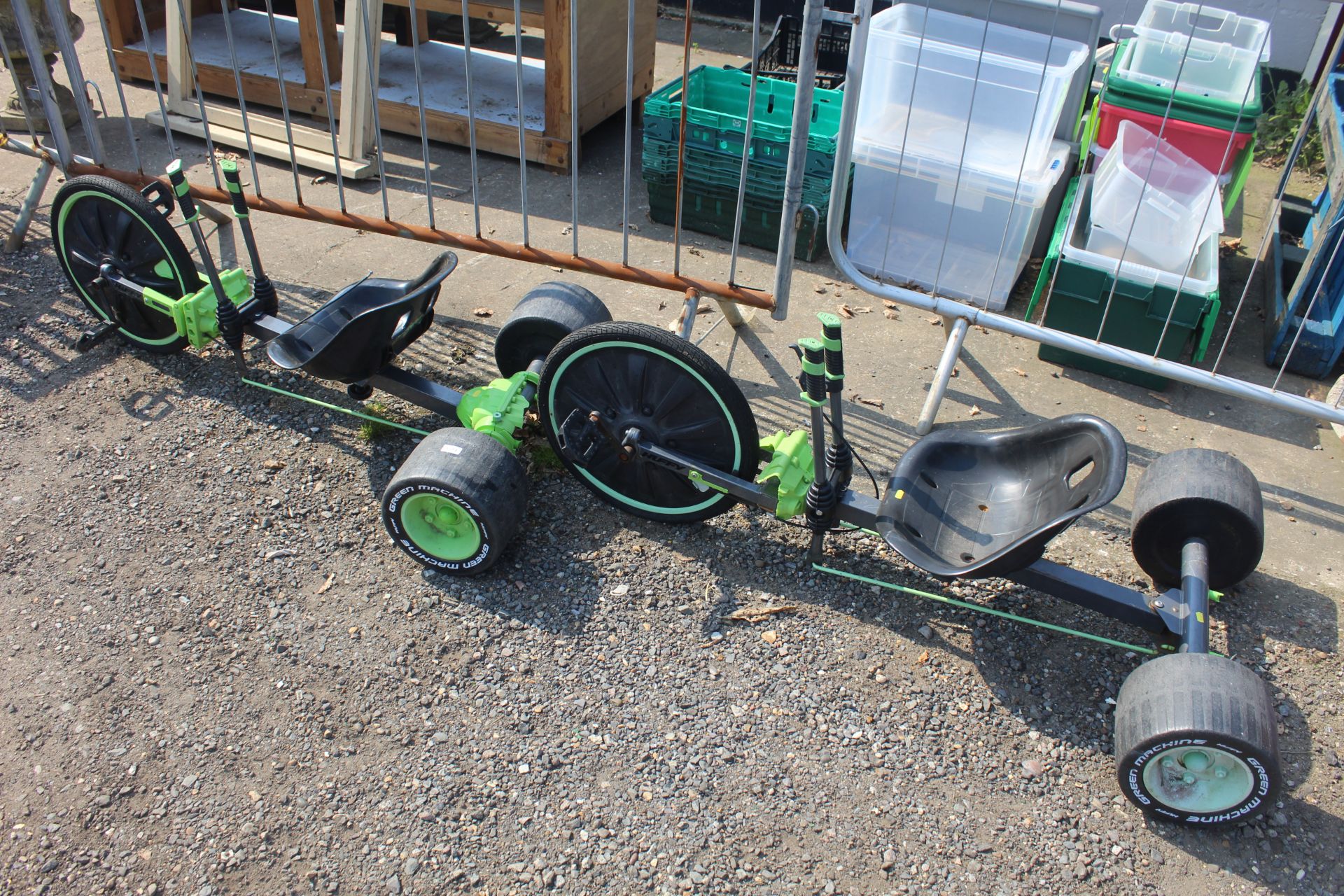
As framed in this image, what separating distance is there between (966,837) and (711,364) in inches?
62.7

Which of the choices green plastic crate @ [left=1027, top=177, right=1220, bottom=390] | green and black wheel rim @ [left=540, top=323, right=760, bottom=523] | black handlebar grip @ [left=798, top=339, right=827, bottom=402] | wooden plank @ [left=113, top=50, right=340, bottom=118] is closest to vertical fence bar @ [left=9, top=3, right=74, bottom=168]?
wooden plank @ [left=113, top=50, right=340, bottom=118]

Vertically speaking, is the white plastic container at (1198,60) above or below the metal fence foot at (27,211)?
above

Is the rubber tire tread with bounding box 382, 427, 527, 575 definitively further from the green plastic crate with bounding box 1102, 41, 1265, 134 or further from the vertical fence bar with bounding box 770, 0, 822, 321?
the green plastic crate with bounding box 1102, 41, 1265, 134

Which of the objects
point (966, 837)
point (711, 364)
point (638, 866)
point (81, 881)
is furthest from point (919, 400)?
point (81, 881)

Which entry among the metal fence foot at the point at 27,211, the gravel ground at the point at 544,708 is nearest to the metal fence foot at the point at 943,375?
the gravel ground at the point at 544,708

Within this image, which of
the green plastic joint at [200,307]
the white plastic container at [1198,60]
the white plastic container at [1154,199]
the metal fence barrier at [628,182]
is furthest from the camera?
the white plastic container at [1198,60]

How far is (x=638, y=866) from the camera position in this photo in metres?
2.60

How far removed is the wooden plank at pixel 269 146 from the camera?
5992 mm

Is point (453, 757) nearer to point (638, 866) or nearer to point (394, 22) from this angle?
point (638, 866)

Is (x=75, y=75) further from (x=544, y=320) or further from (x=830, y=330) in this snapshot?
(x=830, y=330)

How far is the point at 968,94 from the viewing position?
190 inches

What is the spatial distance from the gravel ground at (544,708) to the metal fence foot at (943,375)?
2.45 ft

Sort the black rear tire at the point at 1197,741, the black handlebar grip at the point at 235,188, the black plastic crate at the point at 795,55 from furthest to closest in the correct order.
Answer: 1. the black plastic crate at the point at 795,55
2. the black handlebar grip at the point at 235,188
3. the black rear tire at the point at 1197,741

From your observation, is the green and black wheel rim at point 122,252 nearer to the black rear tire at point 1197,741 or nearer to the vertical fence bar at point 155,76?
the vertical fence bar at point 155,76
